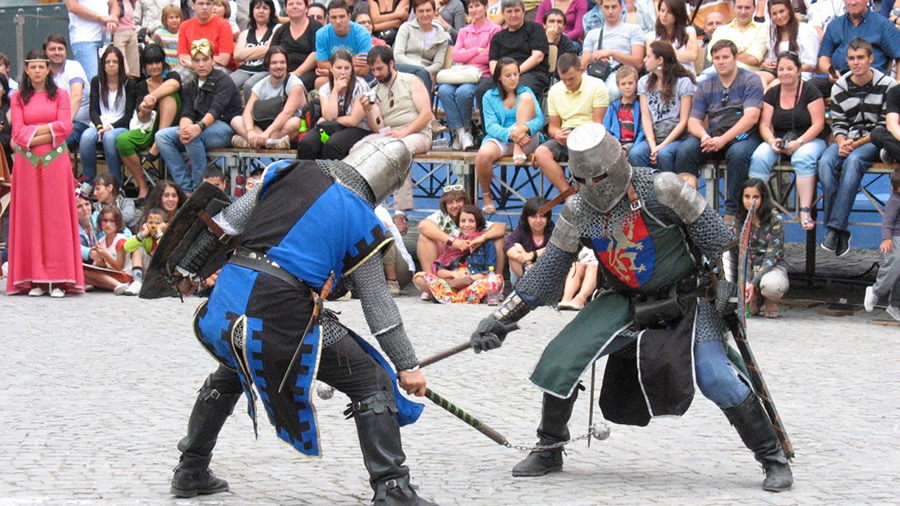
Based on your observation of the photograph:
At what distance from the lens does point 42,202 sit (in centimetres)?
1034

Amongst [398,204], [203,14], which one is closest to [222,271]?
[398,204]

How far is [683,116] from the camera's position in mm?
9992

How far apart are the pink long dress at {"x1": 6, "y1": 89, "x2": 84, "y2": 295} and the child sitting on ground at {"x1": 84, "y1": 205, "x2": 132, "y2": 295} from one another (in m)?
0.33

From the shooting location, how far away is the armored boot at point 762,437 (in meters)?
5.05

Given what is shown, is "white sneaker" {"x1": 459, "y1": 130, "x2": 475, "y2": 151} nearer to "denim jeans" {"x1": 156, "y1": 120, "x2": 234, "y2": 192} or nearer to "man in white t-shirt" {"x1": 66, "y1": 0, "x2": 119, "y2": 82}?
"denim jeans" {"x1": 156, "y1": 120, "x2": 234, "y2": 192}

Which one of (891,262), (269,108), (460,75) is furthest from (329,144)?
(891,262)

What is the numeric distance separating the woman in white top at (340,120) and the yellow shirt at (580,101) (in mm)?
1612

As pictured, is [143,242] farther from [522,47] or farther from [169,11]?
[522,47]

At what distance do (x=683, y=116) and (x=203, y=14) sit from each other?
507cm

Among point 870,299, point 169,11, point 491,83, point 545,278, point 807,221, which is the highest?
point 169,11

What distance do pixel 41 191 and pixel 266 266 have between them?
6.23m

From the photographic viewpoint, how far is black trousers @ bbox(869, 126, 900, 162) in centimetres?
909

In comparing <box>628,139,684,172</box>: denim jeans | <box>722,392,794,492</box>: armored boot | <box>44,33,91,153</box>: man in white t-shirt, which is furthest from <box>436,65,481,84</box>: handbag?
<box>722,392,794,492</box>: armored boot

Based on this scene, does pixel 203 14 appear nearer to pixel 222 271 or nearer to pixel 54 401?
pixel 54 401
